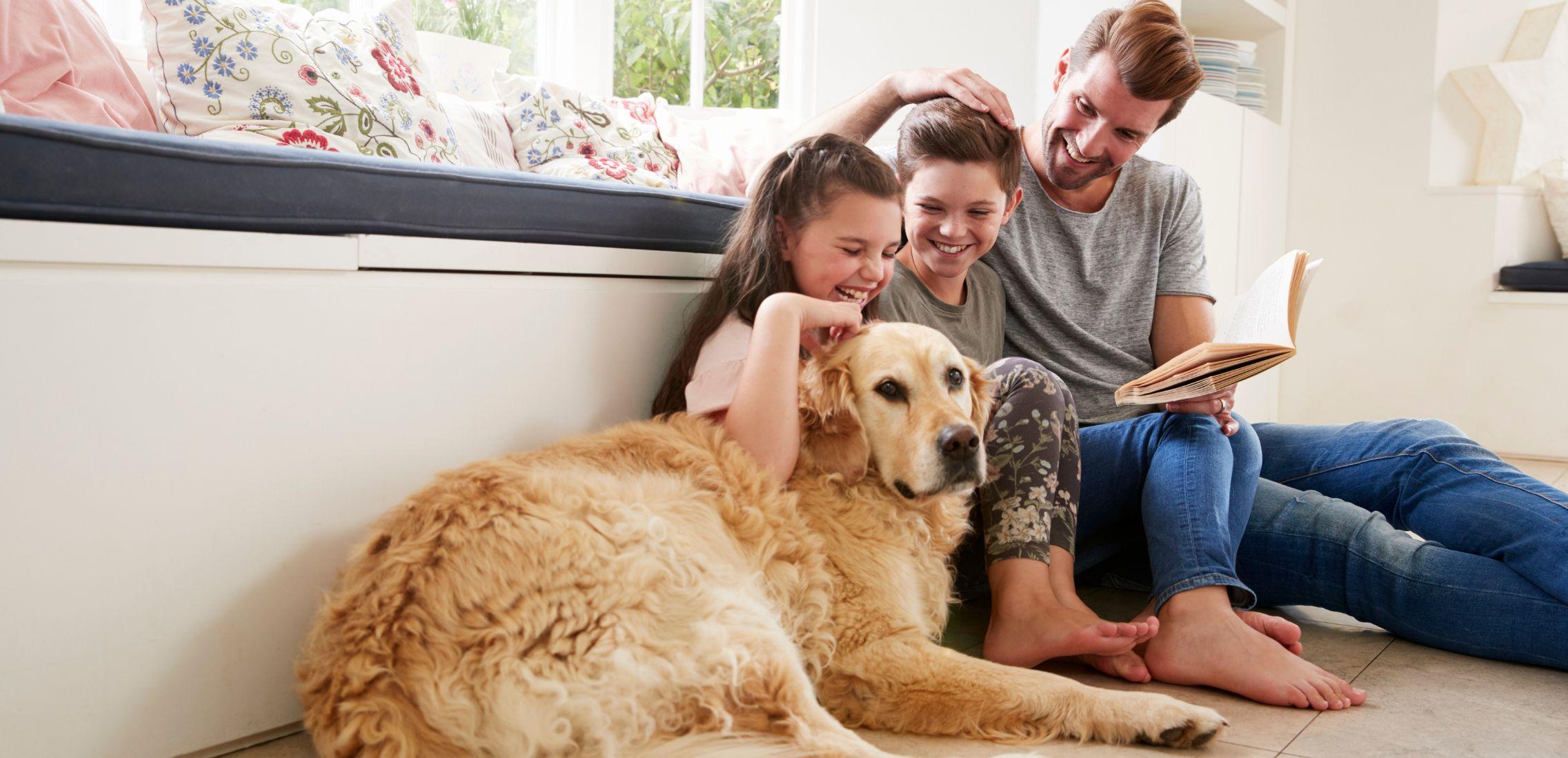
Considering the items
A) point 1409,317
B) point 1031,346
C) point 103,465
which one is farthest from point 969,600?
point 1409,317

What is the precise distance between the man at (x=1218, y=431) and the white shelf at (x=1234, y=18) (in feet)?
7.71

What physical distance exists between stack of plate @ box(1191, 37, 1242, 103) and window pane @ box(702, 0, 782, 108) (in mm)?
1566

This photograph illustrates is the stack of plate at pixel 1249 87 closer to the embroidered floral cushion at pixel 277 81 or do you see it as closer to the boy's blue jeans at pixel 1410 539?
the boy's blue jeans at pixel 1410 539

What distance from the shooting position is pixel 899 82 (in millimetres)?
2240

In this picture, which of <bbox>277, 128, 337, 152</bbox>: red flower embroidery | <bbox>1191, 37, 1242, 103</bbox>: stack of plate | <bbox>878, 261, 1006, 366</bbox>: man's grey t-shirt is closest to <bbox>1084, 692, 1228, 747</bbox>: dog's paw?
<bbox>878, 261, 1006, 366</bbox>: man's grey t-shirt

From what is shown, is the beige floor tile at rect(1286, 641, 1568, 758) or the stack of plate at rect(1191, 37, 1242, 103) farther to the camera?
the stack of plate at rect(1191, 37, 1242, 103)

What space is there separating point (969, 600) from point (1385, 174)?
13.0 ft

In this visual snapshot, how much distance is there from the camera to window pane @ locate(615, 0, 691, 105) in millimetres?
3918

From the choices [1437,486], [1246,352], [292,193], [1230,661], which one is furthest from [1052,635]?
[292,193]

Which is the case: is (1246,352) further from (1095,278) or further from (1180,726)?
(1095,278)

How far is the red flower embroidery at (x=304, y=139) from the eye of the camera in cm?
209

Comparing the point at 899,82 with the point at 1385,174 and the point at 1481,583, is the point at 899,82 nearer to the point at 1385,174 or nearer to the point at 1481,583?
the point at 1481,583

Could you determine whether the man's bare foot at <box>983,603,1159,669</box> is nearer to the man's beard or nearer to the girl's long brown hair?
the girl's long brown hair

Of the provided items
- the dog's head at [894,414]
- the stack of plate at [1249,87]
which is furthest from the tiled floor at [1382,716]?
the stack of plate at [1249,87]
